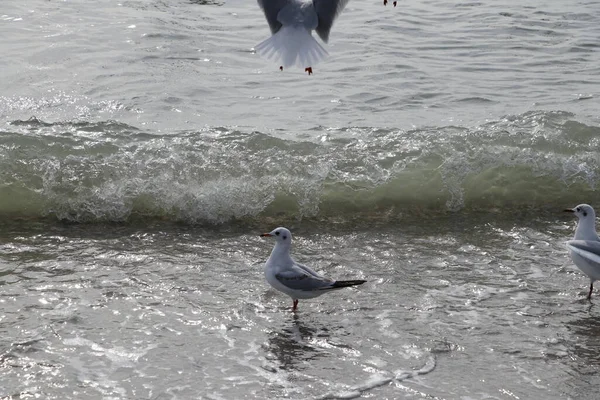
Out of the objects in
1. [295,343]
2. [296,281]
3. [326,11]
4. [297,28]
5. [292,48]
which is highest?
[326,11]

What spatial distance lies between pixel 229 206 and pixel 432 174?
6.34 ft

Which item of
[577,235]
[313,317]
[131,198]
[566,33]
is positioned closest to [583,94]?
[566,33]

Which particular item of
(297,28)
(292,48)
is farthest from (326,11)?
(292,48)

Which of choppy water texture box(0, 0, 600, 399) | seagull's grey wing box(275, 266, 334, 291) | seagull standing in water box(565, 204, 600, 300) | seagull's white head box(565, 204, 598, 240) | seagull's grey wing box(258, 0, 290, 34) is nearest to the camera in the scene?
choppy water texture box(0, 0, 600, 399)

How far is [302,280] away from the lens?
570 centimetres

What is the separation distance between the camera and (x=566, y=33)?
13.8 metres

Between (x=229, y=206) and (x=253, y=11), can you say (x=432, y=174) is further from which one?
(x=253, y=11)

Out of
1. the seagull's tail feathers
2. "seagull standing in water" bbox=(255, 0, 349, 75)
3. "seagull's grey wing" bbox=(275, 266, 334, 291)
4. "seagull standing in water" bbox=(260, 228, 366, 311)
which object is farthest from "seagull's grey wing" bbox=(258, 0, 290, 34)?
"seagull's grey wing" bbox=(275, 266, 334, 291)

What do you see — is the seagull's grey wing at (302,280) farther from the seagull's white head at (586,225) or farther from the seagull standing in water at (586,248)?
the seagull's white head at (586,225)

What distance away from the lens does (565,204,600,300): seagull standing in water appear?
596cm

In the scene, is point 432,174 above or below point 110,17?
below

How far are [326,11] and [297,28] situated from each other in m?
0.23

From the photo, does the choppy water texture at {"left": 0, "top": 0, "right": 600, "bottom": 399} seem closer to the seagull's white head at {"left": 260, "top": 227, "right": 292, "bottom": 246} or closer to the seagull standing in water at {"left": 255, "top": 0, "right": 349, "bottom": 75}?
the seagull's white head at {"left": 260, "top": 227, "right": 292, "bottom": 246}

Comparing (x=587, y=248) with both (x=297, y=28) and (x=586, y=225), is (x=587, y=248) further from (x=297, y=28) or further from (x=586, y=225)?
(x=297, y=28)
